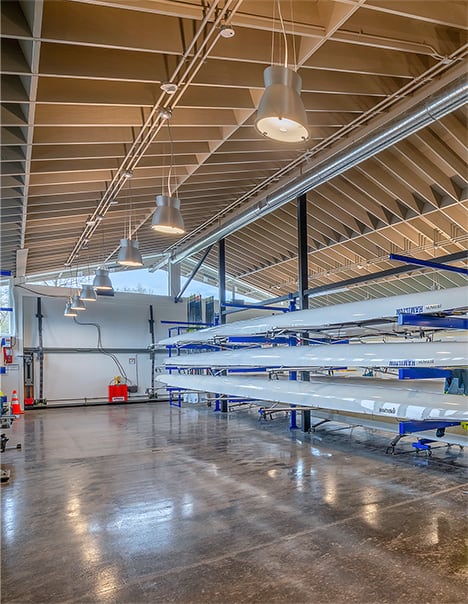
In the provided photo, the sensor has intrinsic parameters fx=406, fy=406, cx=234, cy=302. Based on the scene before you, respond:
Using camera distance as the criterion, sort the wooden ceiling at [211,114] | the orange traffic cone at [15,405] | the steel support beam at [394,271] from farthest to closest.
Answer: the orange traffic cone at [15,405], the steel support beam at [394,271], the wooden ceiling at [211,114]

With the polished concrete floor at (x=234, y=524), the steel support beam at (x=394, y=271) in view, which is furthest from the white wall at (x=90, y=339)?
the steel support beam at (x=394, y=271)

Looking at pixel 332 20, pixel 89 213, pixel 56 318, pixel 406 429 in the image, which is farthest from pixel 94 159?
pixel 56 318

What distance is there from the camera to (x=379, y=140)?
4.45 meters

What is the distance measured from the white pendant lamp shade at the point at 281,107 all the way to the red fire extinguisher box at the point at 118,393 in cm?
1029

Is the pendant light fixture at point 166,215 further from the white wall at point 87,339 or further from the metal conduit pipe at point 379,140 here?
the white wall at point 87,339

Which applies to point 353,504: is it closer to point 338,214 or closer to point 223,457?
point 223,457

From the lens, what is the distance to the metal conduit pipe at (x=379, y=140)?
12.0 feet

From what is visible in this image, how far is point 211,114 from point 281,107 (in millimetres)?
2538

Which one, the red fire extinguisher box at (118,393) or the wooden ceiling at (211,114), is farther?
the red fire extinguisher box at (118,393)

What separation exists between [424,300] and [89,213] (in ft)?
17.1

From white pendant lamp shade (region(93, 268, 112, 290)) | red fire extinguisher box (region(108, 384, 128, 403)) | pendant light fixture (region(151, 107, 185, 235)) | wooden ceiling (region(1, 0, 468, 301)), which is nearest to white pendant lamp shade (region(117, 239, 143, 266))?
wooden ceiling (region(1, 0, 468, 301))

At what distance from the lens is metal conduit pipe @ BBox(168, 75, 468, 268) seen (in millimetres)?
3654

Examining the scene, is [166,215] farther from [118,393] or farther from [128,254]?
[118,393]

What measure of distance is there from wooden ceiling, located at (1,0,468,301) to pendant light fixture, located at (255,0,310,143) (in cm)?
107
